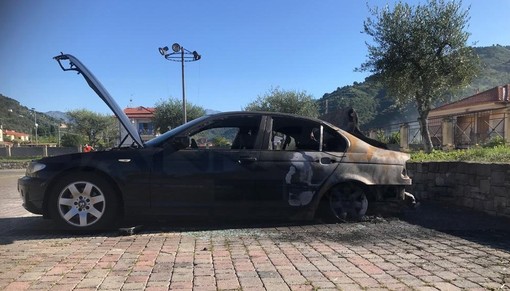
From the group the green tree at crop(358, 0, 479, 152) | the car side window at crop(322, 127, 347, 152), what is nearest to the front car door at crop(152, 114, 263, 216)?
the car side window at crop(322, 127, 347, 152)

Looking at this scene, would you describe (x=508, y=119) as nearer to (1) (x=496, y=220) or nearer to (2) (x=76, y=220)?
(1) (x=496, y=220)

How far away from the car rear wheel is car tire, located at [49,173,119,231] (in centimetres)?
282

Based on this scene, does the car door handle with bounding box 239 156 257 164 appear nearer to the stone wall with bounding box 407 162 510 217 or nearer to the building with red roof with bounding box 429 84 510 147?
the stone wall with bounding box 407 162 510 217

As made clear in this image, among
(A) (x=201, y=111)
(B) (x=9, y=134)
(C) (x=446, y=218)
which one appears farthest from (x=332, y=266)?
(B) (x=9, y=134)

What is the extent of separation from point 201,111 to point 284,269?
49.8 meters

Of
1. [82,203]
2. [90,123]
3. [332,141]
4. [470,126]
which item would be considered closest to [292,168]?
[332,141]

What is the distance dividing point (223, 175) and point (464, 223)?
3.30 meters

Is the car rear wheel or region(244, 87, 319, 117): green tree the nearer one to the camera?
the car rear wheel

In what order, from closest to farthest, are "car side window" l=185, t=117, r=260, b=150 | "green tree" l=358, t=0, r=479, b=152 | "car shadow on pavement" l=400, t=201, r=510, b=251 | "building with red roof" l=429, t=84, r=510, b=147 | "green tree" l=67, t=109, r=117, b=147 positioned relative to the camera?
"car shadow on pavement" l=400, t=201, r=510, b=251 < "car side window" l=185, t=117, r=260, b=150 < "green tree" l=358, t=0, r=479, b=152 < "building with red roof" l=429, t=84, r=510, b=147 < "green tree" l=67, t=109, r=117, b=147

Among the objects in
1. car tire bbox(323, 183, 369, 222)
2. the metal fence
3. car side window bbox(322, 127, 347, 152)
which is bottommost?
car tire bbox(323, 183, 369, 222)

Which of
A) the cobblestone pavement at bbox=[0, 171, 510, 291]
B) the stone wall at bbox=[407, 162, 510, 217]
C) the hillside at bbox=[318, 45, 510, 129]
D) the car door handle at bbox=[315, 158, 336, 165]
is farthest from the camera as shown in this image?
the hillside at bbox=[318, 45, 510, 129]

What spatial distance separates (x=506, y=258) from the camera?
4430mm

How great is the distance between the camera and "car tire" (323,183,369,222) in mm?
6035

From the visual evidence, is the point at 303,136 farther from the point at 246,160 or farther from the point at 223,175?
the point at 223,175
